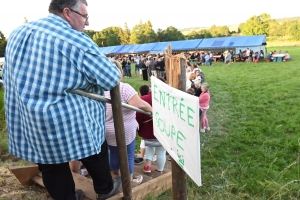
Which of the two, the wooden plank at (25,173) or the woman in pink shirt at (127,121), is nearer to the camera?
the woman in pink shirt at (127,121)

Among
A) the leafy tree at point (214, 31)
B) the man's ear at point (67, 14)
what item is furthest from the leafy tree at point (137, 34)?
the man's ear at point (67, 14)

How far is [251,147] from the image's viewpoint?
15.6 ft

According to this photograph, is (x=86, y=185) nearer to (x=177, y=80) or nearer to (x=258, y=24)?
(x=177, y=80)

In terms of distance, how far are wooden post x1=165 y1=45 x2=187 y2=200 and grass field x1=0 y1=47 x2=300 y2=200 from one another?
3.50 feet

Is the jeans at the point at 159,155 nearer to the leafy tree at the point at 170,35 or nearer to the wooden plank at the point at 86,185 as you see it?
the wooden plank at the point at 86,185

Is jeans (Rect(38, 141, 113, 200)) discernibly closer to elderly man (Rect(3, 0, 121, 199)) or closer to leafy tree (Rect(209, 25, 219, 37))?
elderly man (Rect(3, 0, 121, 199))

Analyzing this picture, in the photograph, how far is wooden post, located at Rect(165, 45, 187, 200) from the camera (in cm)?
174

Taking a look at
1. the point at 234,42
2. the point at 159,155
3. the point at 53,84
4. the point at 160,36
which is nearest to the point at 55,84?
the point at 53,84

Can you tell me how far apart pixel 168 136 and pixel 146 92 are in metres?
1.74

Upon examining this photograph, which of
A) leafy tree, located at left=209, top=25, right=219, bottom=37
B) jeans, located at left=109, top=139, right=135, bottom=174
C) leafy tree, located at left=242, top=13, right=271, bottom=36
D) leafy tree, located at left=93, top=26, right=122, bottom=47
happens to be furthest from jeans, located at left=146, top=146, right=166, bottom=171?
leafy tree, located at left=209, top=25, right=219, bottom=37

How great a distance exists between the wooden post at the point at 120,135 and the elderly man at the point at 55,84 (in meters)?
0.16

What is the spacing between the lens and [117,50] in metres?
38.8

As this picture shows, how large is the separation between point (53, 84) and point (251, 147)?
13.4ft

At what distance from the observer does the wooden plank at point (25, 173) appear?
9.03 ft
